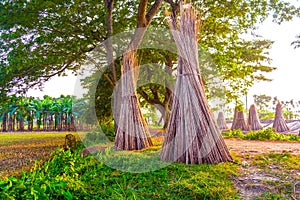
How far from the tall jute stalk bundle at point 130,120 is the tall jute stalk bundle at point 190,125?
127cm

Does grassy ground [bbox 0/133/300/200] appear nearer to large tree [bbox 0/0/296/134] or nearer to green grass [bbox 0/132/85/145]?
large tree [bbox 0/0/296/134]

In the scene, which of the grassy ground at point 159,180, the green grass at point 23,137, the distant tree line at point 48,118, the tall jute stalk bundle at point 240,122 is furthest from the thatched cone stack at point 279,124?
the distant tree line at point 48,118

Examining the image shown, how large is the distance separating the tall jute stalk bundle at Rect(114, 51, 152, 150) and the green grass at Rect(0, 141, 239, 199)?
49.9 inches

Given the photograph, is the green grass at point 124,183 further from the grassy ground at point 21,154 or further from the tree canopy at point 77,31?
the tree canopy at point 77,31

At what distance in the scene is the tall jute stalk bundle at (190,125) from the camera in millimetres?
3031

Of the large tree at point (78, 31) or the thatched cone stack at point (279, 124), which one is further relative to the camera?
the thatched cone stack at point (279, 124)

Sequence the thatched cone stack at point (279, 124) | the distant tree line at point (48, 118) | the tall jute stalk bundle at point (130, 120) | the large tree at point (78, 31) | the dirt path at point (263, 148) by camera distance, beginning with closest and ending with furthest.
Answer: the dirt path at point (263, 148) < the tall jute stalk bundle at point (130, 120) < the large tree at point (78, 31) < the thatched cone stack at point (279, 124) < the distant tree line at point (48, 118)

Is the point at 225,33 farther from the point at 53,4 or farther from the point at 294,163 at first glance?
the point at 294,163

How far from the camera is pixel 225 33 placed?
306 inches

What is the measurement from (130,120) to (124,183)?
1948mm

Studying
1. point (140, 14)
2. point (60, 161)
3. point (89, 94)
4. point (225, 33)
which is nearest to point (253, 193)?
point (60, 161)

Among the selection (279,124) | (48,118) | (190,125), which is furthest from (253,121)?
(48,118)

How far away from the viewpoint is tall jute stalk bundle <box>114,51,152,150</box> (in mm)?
4508

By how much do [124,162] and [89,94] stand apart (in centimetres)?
730
